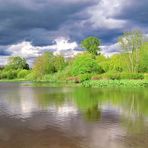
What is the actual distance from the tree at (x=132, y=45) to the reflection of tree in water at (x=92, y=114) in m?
42.5

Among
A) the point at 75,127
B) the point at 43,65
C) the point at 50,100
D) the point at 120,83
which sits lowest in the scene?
the point at 75,127

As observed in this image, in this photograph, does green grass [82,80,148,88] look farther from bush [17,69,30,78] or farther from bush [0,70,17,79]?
bush [0,70,17,79]

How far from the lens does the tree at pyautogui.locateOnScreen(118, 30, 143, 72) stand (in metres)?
60.9

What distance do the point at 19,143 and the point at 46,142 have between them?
1.02m

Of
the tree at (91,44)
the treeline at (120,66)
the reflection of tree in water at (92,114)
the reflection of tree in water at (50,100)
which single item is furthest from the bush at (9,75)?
the reflection of tree in water at (92,114)

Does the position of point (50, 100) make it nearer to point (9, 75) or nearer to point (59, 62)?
point (59, 62)

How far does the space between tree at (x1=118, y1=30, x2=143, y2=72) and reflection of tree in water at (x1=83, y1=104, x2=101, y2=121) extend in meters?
42.5

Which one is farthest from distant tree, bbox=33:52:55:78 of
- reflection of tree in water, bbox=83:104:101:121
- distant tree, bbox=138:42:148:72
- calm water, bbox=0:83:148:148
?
reflection of tree in water, bbox=83:104:101:121

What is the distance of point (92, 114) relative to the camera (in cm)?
1786

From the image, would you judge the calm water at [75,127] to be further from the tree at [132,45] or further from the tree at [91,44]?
the tree at [91,44]

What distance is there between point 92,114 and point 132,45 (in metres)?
45.4

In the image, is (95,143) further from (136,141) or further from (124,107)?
(124,107)

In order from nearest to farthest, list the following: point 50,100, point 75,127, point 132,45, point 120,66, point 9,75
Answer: point 75,127 < point 50,100 < point 132,45 < point 120,66 < point 9,75

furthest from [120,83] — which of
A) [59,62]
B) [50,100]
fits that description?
[59,62]
